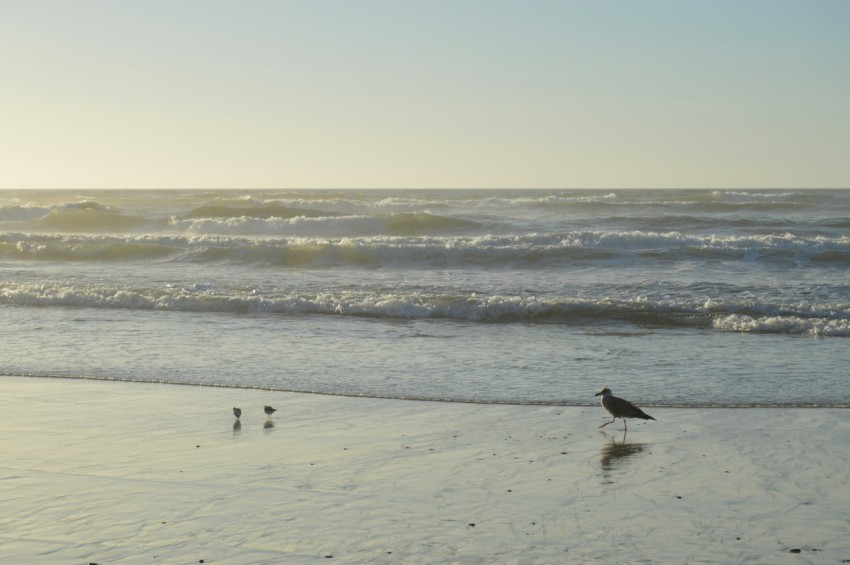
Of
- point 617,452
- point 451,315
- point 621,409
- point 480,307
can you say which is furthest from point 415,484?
point 480,307

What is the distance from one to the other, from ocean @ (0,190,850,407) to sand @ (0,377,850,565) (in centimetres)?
145

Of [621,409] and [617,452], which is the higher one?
[621,409]

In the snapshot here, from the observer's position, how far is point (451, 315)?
56.4ft

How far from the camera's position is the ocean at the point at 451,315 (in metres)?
11.3

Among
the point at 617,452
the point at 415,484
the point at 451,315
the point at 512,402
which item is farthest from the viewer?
the point at 451,315

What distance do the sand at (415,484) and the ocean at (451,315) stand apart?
1.45 meters

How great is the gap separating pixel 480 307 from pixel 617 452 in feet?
30.9

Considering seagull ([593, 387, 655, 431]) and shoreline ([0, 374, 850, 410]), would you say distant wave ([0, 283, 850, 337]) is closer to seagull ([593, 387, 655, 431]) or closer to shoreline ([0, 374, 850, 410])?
shoreline ([0, 374, 850, 410])

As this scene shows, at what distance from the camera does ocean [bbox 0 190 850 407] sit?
11258mm

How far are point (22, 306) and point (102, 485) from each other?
13075 millimetres

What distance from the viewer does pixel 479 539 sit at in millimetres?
5723

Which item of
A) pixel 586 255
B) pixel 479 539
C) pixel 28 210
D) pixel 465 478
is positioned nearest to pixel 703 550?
pixel 479 539

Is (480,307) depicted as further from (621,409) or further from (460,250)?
(460,250)

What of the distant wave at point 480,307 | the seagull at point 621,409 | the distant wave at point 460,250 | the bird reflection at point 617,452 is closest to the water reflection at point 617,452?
the bird reflection at point 617,452
